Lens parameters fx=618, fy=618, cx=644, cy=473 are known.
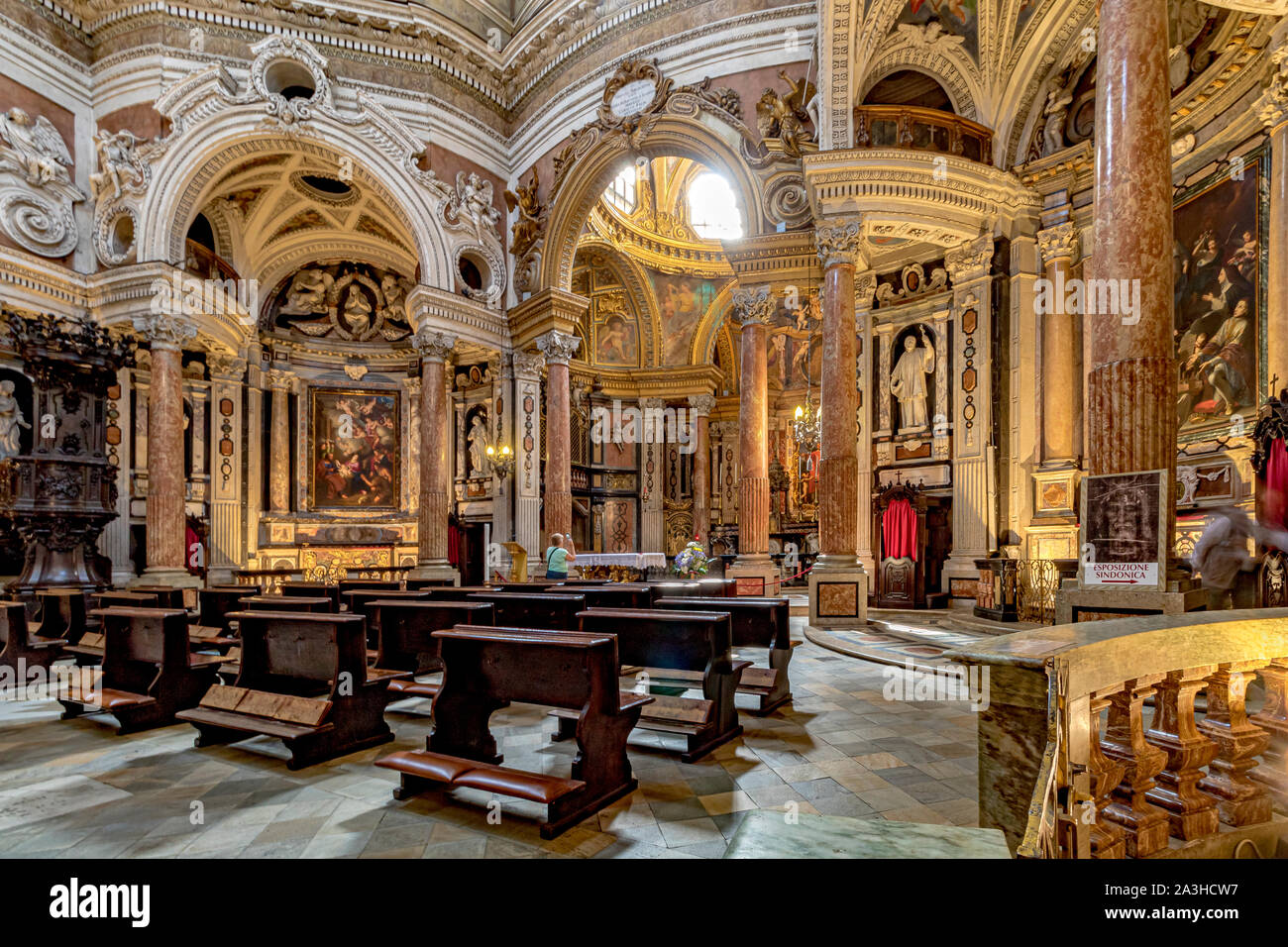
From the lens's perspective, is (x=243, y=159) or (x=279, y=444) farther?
(x=279, y=444)

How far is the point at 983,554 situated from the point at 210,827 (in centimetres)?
1094

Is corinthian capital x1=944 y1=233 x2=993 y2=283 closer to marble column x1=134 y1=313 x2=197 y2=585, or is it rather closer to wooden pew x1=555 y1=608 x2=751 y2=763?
wooden pew x1=555 y1=608 x2=751 y2=763

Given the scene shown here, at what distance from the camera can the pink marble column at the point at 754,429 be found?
1120 centimetres

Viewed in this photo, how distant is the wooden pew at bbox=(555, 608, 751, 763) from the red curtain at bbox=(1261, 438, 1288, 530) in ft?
17.3

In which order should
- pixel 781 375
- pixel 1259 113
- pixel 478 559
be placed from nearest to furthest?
pixel 1259 113, pixel 478 559, pixel 781 375

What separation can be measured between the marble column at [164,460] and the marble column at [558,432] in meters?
7.23

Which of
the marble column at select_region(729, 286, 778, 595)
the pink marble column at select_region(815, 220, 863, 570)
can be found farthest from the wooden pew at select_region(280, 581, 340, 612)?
the pink marble column at select_region(815, 220, 863, 570)

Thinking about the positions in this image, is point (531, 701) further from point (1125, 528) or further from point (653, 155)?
point (653, 155)

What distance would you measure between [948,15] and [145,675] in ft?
45.5

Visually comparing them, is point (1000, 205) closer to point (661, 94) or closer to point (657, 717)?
point (661, 94)

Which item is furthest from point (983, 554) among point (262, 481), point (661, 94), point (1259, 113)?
point (262, 481)

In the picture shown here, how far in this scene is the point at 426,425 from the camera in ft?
45.9

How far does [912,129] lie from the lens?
9703 mm

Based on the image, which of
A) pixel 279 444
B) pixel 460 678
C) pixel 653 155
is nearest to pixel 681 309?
pixel 653 155
